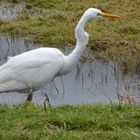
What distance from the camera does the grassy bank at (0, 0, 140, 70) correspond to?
13484 millimetres

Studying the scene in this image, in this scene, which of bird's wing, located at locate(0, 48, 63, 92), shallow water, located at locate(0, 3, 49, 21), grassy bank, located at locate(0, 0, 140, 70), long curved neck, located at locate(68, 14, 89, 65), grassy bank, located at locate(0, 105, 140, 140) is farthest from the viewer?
shallow water, located at locate(0, 3, 49, 21)

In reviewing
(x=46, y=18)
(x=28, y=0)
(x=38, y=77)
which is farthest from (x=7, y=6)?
(x=38, y=77)

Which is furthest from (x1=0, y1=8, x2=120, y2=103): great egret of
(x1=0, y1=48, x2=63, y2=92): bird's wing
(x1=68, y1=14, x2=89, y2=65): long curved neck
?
(x1=68, y1=14, x2=89, y2=65): long curved neck

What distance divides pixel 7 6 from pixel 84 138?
38.5 ft

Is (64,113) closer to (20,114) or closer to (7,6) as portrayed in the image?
(20,114)

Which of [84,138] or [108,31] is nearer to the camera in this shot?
[84,138]

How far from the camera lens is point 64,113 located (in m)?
7.23

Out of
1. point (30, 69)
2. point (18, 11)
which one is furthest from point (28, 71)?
point (18, 11)

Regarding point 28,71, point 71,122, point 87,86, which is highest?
point 71,122

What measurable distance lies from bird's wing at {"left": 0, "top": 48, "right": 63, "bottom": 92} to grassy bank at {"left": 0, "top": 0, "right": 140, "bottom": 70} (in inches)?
126

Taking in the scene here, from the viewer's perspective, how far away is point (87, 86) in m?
11.7

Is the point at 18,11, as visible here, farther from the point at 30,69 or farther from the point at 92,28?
the point at 30,69

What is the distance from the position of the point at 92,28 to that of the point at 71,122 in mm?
8493

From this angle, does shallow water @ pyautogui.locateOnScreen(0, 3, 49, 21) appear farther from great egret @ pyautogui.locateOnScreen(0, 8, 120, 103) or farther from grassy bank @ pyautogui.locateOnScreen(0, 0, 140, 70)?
great egret @ pyautogui.locateOnScreen(0, 8, 120, 103)
